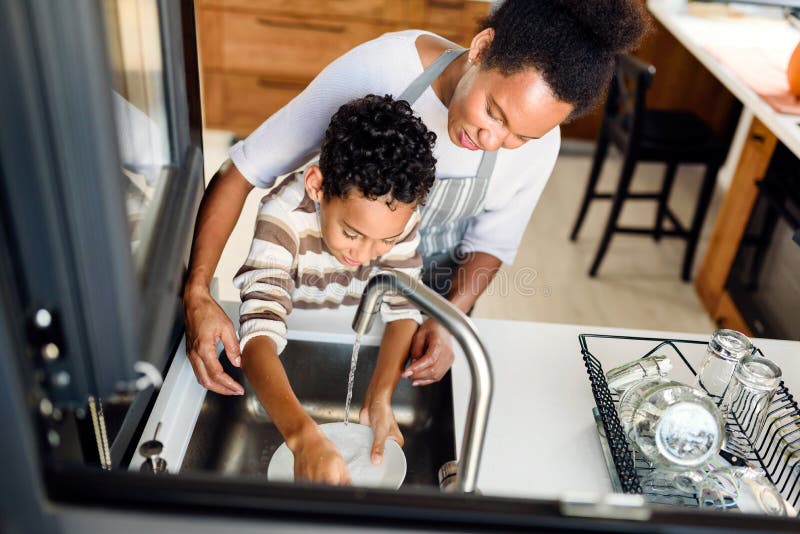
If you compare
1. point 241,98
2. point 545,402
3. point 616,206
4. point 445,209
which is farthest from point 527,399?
point 241,98

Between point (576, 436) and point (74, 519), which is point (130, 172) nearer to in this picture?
point (74, 519)

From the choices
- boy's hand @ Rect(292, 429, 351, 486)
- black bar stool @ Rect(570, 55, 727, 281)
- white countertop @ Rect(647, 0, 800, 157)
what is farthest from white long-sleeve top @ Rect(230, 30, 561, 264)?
black bar stool @ Rect(570, 55, 727, 281)

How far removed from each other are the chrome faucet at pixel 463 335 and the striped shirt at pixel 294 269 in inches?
15.7

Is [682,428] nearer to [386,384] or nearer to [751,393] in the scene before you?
[751,393]

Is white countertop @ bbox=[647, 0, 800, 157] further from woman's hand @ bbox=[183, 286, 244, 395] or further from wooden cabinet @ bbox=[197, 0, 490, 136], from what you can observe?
woman's hand @ bbox=[183, 286, 244, 395]

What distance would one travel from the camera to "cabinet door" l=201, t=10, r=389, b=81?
3369 millimetres

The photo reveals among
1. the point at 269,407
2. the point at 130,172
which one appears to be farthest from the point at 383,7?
the point at 130,172

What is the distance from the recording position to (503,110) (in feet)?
3.37

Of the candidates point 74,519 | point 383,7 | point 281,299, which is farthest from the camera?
point 383,7

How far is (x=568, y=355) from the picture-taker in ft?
3.91

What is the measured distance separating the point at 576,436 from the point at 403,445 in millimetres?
244

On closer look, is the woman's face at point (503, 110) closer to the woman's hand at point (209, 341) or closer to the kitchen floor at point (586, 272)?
the woman's hand at point (209, 341)

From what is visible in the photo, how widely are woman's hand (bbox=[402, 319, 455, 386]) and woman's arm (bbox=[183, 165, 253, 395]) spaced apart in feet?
0.85

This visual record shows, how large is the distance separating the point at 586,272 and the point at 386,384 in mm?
1995
